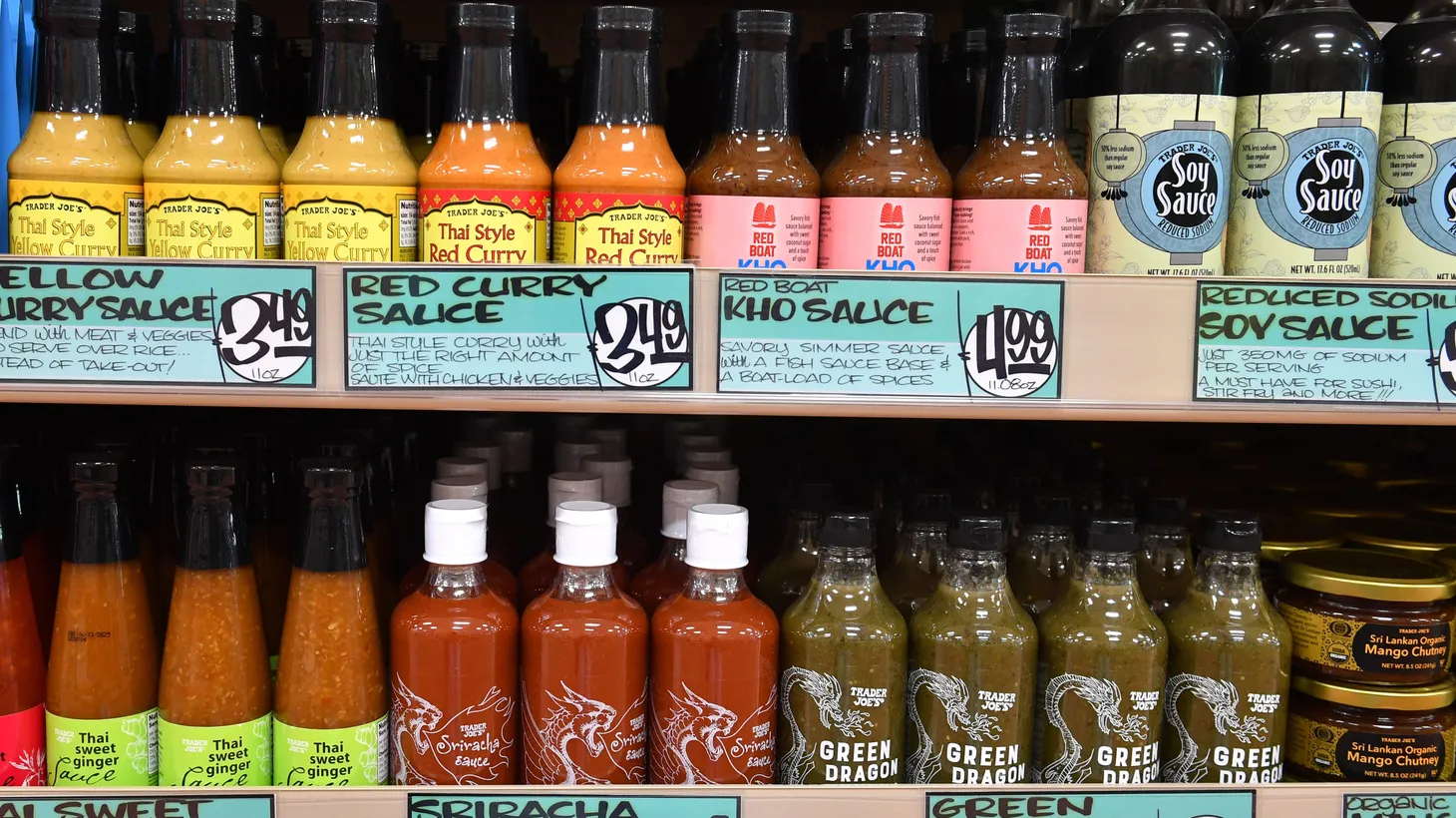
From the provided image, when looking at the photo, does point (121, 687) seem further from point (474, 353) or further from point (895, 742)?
point (895, 742)

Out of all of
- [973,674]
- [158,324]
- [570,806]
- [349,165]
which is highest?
A: [349,165]

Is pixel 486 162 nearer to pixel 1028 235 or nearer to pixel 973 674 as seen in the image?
pixel 1028 235

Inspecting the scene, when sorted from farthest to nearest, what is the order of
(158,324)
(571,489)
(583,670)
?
(571,489)
(583,670)
(158,324)

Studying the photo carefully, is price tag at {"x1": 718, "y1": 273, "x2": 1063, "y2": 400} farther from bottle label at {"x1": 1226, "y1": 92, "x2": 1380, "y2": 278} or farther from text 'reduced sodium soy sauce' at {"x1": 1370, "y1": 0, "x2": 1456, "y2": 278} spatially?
text 'reduced sodium soy sauce' at {"x1": 1370, "y1": 0, "x2": 1456, "y2": 278}

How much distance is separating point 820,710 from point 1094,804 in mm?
243

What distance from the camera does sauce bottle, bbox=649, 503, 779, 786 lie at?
3.31ft

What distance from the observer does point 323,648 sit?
1.03 meters

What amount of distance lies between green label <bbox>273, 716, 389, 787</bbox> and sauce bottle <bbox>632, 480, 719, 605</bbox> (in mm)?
276

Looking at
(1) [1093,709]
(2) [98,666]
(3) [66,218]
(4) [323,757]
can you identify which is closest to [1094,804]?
(1) [1093,709]

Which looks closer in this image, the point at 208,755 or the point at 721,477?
the point at 208,755

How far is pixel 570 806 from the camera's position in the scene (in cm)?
98

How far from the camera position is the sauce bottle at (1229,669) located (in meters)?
1.04

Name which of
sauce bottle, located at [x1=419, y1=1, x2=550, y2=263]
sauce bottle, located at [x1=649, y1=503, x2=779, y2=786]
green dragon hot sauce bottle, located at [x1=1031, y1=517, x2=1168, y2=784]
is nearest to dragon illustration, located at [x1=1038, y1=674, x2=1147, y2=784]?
green dragon hot sauce bottle, located at [x1=1031, y1=517, x2=1168, y2=784]

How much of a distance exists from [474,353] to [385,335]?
70mm
